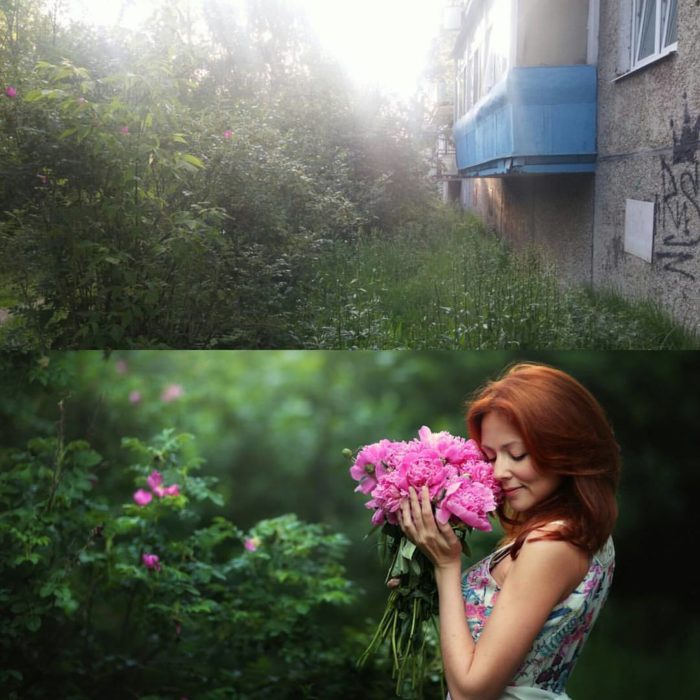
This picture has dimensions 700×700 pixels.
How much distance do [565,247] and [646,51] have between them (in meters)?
0.74

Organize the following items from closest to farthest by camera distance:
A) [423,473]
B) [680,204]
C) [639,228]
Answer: [423,473] < [680,204] < [639,228]

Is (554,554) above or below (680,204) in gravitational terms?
below

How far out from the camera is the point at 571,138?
353 centimetres

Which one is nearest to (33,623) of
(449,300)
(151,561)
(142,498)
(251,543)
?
(151,561)

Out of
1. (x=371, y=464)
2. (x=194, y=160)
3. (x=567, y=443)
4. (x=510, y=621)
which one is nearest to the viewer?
(x=510, y=621)

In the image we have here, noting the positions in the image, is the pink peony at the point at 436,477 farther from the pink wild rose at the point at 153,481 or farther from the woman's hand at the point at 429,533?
the pink wild rose at the point at 153,481

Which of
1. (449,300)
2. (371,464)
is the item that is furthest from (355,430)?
(371,464)

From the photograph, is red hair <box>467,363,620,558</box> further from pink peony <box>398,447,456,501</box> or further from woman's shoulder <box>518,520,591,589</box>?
pink peony <box>398,447,456,501</box>

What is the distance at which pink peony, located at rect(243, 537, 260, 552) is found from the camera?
422 cm

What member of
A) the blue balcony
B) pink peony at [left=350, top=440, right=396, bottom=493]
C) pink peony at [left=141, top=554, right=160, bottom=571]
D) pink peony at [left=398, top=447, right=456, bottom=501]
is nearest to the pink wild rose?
pink peony at [left=141, top=554, right=160, bottom=571]

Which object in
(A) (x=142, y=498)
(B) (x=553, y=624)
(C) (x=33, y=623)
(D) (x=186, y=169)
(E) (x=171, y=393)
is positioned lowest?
(C) (x=33, y=623)

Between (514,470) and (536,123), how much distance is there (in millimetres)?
2100

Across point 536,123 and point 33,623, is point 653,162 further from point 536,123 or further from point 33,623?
point 33,623

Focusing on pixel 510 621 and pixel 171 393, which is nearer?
pixel 510 621
